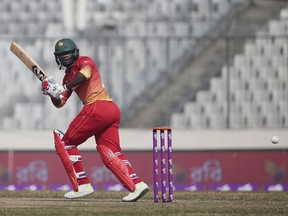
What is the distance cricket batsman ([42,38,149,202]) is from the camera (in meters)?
10.3

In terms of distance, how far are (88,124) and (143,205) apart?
1175mm

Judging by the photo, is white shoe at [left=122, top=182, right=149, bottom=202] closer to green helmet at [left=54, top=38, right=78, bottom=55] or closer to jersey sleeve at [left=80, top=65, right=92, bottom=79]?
jersey sleeve at [left=80, top=65, right=92, bottom=79]

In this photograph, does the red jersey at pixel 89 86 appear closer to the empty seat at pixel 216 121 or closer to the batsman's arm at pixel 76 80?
the batsman's arm at pixel 76 80

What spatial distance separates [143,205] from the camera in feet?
31.9

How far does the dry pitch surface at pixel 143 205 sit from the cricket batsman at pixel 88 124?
0.26m

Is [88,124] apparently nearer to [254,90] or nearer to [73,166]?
[73,166]

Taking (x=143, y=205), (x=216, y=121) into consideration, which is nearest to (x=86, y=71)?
(x=143, y=205)

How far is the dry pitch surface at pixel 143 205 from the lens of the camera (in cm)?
892

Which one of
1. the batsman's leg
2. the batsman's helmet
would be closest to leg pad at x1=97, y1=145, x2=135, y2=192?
the batsman's leg

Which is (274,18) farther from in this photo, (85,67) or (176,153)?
(85,67)

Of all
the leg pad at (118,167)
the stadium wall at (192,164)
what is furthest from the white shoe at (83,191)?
the stadium wall at (192,164)

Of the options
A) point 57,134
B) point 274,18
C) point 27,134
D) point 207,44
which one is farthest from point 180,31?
point 57,134

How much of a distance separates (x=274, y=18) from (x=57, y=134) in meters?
13.4

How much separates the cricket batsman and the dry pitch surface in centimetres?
26
